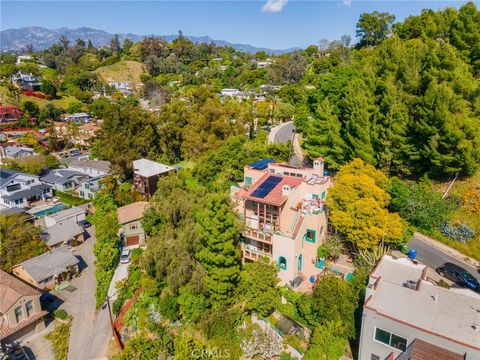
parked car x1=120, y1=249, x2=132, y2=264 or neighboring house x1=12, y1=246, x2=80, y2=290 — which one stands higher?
neighboring house x1=12, y1=246, x2=80, y2=290

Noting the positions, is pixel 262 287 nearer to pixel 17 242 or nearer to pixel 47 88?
pixel 17 242

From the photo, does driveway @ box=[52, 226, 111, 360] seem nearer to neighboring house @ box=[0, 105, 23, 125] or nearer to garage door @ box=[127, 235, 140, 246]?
garage door @ box=[127, 235, 140, 246]

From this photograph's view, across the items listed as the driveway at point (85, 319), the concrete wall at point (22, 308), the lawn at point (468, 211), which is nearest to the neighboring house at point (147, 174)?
the driveway at point (85, 319)

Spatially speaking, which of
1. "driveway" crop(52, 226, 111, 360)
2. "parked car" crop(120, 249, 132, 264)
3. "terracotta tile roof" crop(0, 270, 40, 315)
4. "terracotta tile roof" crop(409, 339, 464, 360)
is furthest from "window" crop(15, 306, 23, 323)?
"terracotta tile roof" crop(409, 339, 464, 360)

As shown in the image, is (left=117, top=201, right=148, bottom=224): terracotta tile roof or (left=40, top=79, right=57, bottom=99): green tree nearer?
(left=117, top=201, right=148, bottom=224): terracotta tile roof

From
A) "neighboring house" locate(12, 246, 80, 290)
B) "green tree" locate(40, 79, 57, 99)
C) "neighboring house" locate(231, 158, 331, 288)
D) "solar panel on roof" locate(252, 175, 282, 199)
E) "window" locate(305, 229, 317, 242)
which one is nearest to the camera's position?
"neighboring house" locate(231, 158, 331, 288)

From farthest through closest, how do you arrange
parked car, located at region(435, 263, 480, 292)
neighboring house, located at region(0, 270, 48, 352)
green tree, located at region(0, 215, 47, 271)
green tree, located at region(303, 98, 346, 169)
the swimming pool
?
the swimming pool, green tree, located at region(303, 98, 346, 169), green tree, located at region(0, 215, 47, 271), neighboring house, located at region(0, 270, 48, 352), parked car, located at region(435, 263, 480, 292)

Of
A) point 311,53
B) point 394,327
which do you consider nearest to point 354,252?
point 394,327

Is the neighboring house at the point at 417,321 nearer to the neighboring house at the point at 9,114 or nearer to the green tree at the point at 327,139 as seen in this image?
the green tree at the point at 327,139
